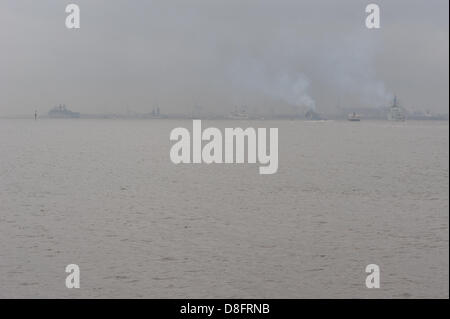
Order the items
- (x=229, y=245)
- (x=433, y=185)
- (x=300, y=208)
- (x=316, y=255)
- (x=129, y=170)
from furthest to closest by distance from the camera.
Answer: (x=129, y=170), (x=433, y=185), (x=300, y=208), (x=229, y=245), (x=316, y=255)

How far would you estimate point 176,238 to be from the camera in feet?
92.2

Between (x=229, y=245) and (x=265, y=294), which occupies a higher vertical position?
(x=229, y=245)

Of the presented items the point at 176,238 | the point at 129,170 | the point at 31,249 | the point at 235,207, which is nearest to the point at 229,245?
the point at 176,238

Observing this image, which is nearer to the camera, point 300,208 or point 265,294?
point 265,294
